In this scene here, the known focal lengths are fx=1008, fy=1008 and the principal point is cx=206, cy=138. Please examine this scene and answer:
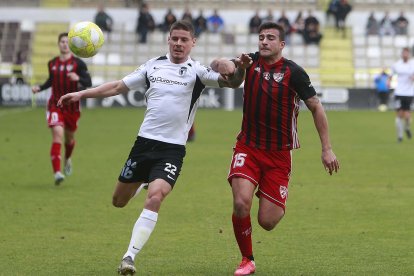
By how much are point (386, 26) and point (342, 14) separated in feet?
7.19

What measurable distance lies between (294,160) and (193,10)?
27.4 m

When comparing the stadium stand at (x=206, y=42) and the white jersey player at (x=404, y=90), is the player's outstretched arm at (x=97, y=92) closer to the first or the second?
the white jersey player at (x=404, y=90)

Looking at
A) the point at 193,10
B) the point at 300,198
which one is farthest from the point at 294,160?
the point at 193,10

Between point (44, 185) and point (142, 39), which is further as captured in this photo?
point (142, 39)

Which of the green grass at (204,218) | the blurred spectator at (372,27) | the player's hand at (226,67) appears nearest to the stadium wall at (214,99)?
the blurred spectator at (372,27)

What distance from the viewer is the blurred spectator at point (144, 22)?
44125mm

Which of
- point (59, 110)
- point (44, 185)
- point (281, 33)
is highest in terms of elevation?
point (281, 33)

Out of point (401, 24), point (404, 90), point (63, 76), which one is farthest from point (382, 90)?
point (63, 76)

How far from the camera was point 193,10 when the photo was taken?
4725 cm

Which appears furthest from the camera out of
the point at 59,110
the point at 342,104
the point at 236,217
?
the point at 342,104

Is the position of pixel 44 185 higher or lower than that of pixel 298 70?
lower

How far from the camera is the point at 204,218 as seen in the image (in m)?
12.9

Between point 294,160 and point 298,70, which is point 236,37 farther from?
point 298,70

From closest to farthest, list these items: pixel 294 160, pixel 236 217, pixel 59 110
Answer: pixel 236 217
pixel 59 110
pixel 294 160
